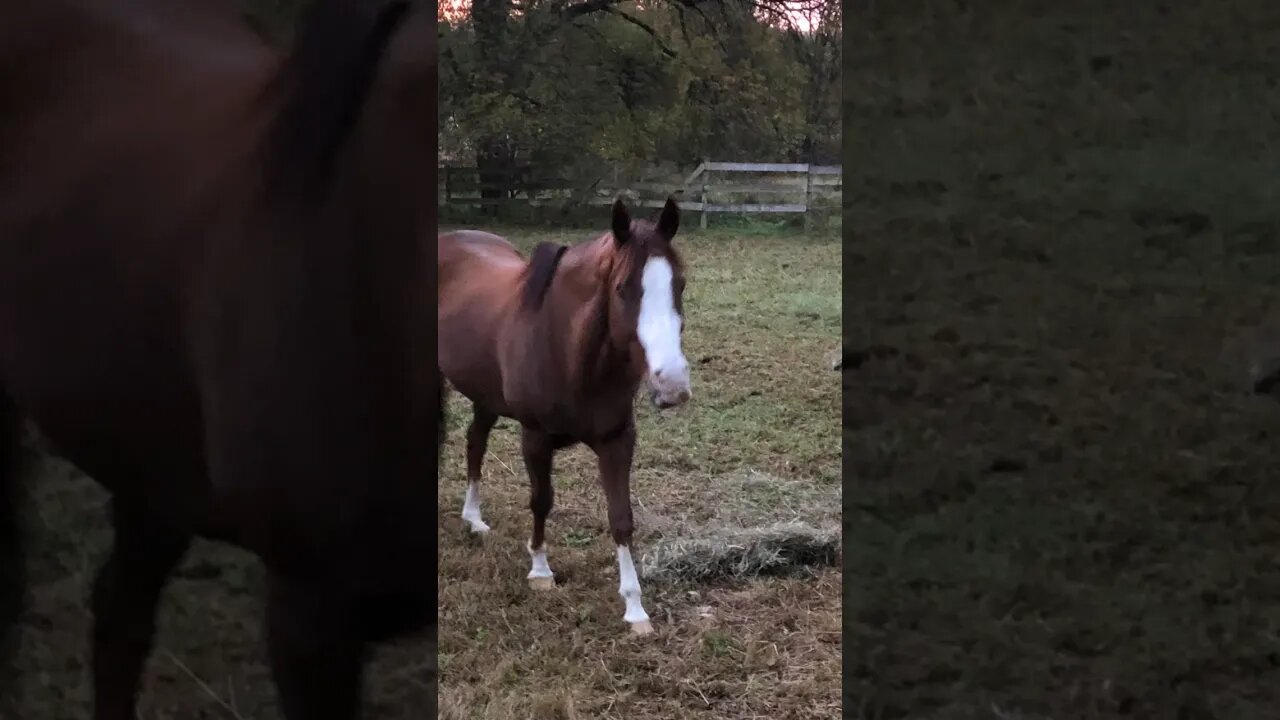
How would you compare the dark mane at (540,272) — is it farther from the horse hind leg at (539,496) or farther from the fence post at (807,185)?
the fence post at (807,185)

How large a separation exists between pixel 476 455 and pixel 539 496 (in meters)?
0.23

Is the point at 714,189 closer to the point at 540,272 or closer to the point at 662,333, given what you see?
the point at 662,333

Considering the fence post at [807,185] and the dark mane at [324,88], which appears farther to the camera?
the fence post at [807,185]

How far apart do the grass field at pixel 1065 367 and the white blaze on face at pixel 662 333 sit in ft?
0.67

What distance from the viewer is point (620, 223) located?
101 cm

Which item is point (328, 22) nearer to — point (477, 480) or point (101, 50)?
point (101, 50)

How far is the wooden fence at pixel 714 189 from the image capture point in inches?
39.0

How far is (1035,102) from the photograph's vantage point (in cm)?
105

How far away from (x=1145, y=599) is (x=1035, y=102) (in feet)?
2.05

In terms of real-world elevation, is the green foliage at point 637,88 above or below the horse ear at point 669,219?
above

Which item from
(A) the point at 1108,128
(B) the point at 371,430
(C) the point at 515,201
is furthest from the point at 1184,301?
(B) the point at 371,430

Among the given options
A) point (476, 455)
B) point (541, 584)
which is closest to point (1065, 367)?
point (541, 584)

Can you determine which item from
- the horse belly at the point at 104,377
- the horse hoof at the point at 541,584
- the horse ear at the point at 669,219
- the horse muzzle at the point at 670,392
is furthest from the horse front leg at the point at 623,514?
the horse belly at the point at 104,377

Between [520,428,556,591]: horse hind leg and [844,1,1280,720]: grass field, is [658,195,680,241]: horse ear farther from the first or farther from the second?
[520,428,556,591]: horse hind leg
